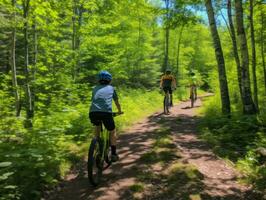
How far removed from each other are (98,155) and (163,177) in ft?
4.59

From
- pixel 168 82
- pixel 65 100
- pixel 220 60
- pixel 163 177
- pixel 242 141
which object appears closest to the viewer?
pixel 163 177

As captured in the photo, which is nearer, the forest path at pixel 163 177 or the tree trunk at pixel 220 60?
the forest path at pixel 163 177

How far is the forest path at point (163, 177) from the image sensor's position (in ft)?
19.5

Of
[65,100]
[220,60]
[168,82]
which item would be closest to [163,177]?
[65,100]

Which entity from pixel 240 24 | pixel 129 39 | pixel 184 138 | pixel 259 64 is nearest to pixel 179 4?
pixel 240 24

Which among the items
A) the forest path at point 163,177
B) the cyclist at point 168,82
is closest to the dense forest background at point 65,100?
the forest path at point 163,177

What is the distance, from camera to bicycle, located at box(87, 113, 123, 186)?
241 inches

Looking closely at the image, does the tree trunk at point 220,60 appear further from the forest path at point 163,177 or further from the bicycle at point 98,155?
the bicycle at point 98,155

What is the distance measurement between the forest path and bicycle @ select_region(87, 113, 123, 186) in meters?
0.18

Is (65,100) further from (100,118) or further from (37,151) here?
(37,151)

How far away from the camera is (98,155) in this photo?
21.6 ft

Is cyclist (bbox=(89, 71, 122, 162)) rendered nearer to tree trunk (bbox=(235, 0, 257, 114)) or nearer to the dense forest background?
the dense forest background

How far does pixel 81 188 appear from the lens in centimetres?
641

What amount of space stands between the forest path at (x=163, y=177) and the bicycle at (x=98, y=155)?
0.60 ft
